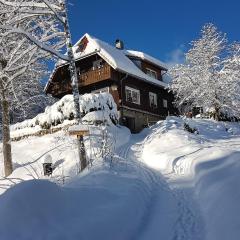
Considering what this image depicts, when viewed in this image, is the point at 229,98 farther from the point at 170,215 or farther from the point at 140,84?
the point at 170,215

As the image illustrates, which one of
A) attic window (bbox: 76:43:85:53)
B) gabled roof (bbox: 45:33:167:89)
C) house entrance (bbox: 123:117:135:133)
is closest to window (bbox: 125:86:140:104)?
gabled roof (bbox: 45:33:167:89)

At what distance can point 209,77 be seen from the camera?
123 feet

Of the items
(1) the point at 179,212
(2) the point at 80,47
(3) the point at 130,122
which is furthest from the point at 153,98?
(1) the point at 179,212

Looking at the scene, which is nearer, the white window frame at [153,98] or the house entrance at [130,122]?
the house entrance at [130,122]

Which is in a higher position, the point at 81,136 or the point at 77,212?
the point at 81,136

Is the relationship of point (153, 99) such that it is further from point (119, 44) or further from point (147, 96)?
point (119, 44)

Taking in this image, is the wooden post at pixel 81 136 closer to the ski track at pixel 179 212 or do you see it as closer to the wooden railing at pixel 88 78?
the ski track at pixel 179 212

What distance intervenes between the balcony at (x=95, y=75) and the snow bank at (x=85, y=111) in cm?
Result: 566

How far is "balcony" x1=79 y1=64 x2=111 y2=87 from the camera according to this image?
114ft

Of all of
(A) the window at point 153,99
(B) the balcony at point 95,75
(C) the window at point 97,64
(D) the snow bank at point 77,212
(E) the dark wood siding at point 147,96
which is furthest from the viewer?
(A) the window at point 153,99

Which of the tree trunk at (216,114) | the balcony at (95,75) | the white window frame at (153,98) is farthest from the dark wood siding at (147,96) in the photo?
the tree trunk at (216,114)

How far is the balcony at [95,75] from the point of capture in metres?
34.8

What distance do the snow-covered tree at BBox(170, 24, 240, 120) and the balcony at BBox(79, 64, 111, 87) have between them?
8062 millimetres

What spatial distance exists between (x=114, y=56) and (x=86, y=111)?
9.35m
